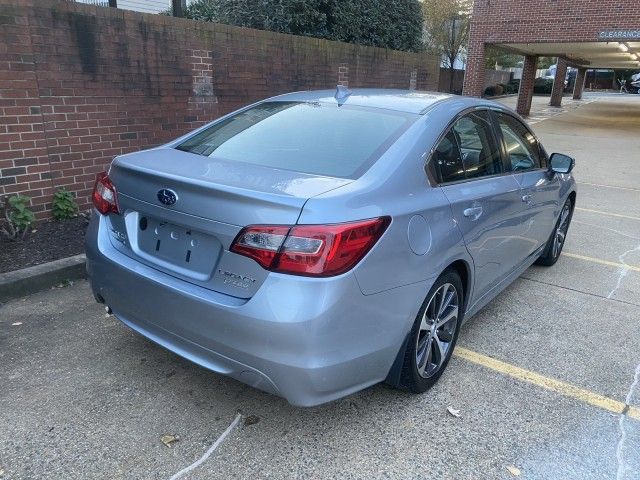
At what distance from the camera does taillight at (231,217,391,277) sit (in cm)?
214

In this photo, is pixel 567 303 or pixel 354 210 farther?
pixel 567 303

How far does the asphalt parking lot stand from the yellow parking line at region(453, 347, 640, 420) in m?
0.01

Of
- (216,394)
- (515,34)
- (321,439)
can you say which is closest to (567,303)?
(321,439)

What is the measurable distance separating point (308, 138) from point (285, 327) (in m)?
1.23

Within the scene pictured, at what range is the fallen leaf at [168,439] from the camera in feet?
8.13

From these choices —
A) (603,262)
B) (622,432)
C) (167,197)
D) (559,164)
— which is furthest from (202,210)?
(603,262)

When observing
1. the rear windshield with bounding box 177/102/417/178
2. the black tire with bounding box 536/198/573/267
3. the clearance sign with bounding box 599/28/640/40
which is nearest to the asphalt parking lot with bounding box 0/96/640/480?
the black tire with bounding box 536/198/573/267

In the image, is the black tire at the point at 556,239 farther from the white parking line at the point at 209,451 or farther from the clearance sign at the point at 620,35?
the clearance sign at the point at 620,35

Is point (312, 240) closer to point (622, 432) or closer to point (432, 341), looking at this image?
point (432, 341)

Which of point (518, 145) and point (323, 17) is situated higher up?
point (323, 17)

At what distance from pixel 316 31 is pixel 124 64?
14.9 ft

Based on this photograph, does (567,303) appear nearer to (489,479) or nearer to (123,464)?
(489,479)

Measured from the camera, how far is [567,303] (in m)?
4.27

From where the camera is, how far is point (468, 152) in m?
3.25
